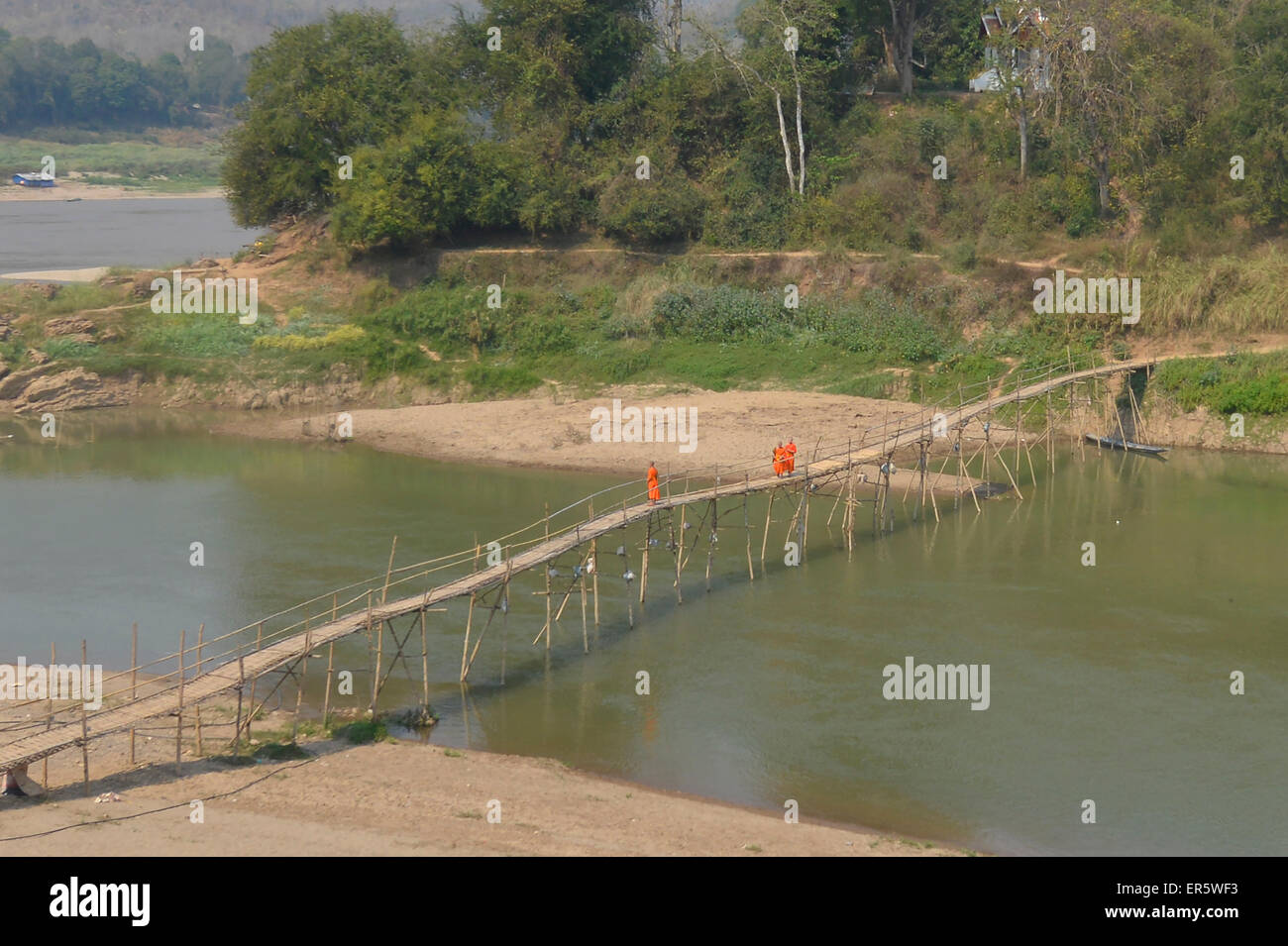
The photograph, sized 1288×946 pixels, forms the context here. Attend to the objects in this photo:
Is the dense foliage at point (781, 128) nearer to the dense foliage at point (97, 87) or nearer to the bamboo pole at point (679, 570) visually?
the bamboo pole at point (679, 570)

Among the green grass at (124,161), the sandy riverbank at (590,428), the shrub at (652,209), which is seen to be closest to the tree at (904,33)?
the shrub at (652,209)

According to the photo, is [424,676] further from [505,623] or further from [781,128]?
[781,128]

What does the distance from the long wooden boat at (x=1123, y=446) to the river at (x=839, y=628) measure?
0.67 meters

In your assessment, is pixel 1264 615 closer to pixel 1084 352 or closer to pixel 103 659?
pixel 1084 352

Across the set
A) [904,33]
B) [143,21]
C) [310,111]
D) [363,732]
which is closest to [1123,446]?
[904,33]

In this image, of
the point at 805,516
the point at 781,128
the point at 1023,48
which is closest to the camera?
the point at 805,516

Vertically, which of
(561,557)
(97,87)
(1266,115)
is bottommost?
(561,557)

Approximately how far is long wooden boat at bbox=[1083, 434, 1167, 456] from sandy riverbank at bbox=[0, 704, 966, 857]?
2305 cm

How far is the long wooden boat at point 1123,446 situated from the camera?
126 feet

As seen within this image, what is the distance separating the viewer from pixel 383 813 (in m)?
18.3

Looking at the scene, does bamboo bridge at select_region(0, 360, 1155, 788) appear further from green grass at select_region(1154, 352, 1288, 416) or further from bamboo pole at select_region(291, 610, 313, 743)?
green grass at select_region(1154, 352, 1288, 416)

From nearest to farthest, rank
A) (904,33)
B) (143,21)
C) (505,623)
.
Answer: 1. (505,623)
2. (904,33)
3. (143,21)

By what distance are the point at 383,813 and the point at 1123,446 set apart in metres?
26.5

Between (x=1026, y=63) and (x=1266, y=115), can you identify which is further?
(x=1026, y=63)
